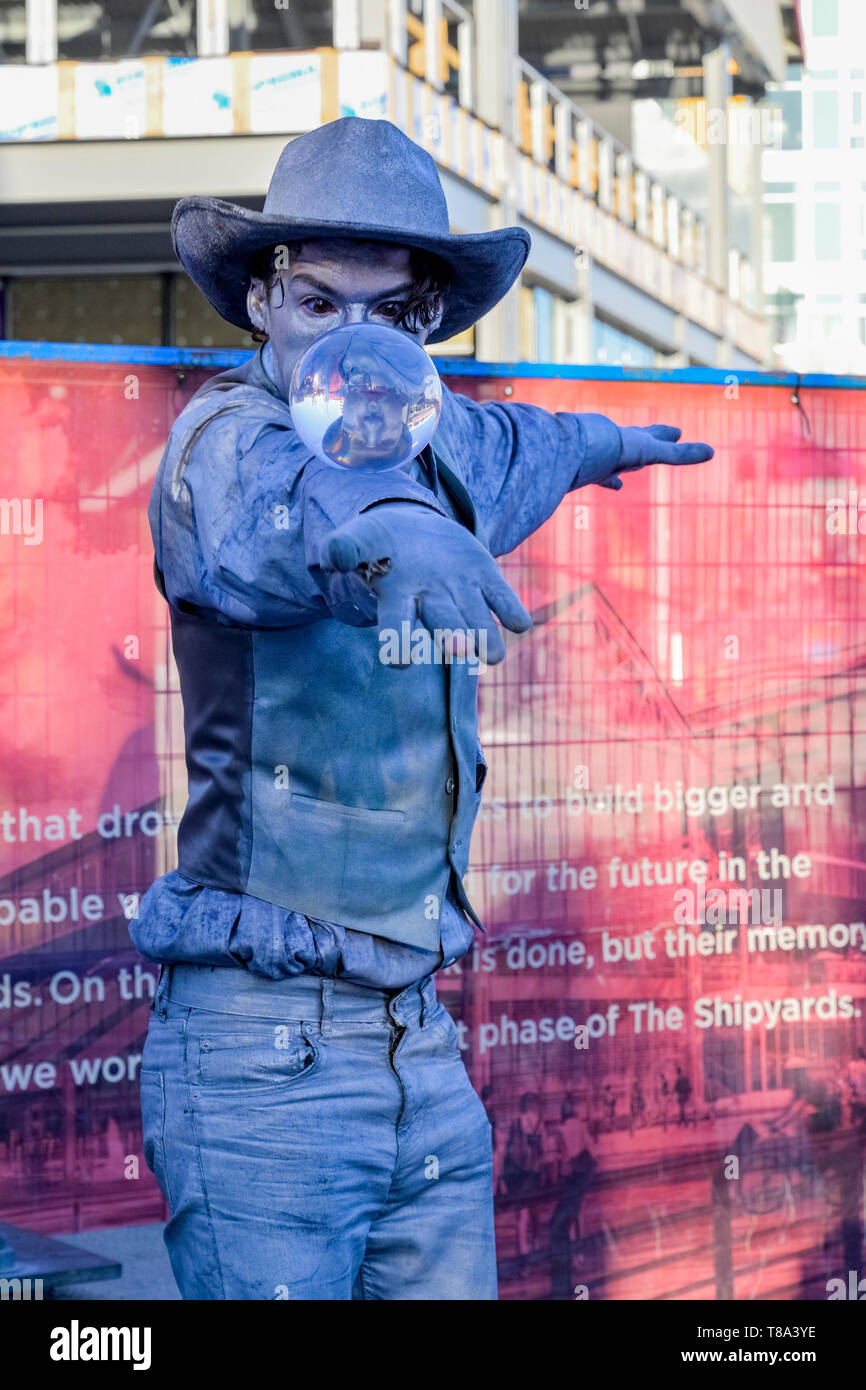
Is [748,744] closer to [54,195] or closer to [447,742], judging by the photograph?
[447,742]

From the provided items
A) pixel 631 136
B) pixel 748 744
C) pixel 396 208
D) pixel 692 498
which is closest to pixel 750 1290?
pixel 748 744

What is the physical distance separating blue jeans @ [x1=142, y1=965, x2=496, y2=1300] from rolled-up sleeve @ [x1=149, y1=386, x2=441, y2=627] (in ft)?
1.93

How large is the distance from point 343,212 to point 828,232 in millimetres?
20445

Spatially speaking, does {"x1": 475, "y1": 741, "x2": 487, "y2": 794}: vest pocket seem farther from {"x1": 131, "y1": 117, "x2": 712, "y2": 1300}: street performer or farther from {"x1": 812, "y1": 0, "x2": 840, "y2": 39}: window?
{"x1": 812, "y1": 0, "x2": 840, "y2": 39}: window

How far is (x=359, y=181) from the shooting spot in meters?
2.06

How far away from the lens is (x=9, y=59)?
11906mm

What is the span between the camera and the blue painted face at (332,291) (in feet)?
6.66

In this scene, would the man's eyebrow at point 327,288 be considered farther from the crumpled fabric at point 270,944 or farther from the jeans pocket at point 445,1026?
the jeans pocket at point 445,1026

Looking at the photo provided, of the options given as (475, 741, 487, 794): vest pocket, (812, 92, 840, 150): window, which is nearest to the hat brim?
(475, 741, 487, 794): vest pocket

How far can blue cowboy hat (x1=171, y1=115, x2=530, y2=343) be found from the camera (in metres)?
2.02

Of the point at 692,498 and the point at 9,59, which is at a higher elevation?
the point at 9,59

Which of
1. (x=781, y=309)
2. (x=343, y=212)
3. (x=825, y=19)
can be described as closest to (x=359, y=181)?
(x=343, y=212)

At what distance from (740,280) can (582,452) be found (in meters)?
21.1

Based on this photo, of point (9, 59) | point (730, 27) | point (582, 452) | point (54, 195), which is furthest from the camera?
point (730, 27)
